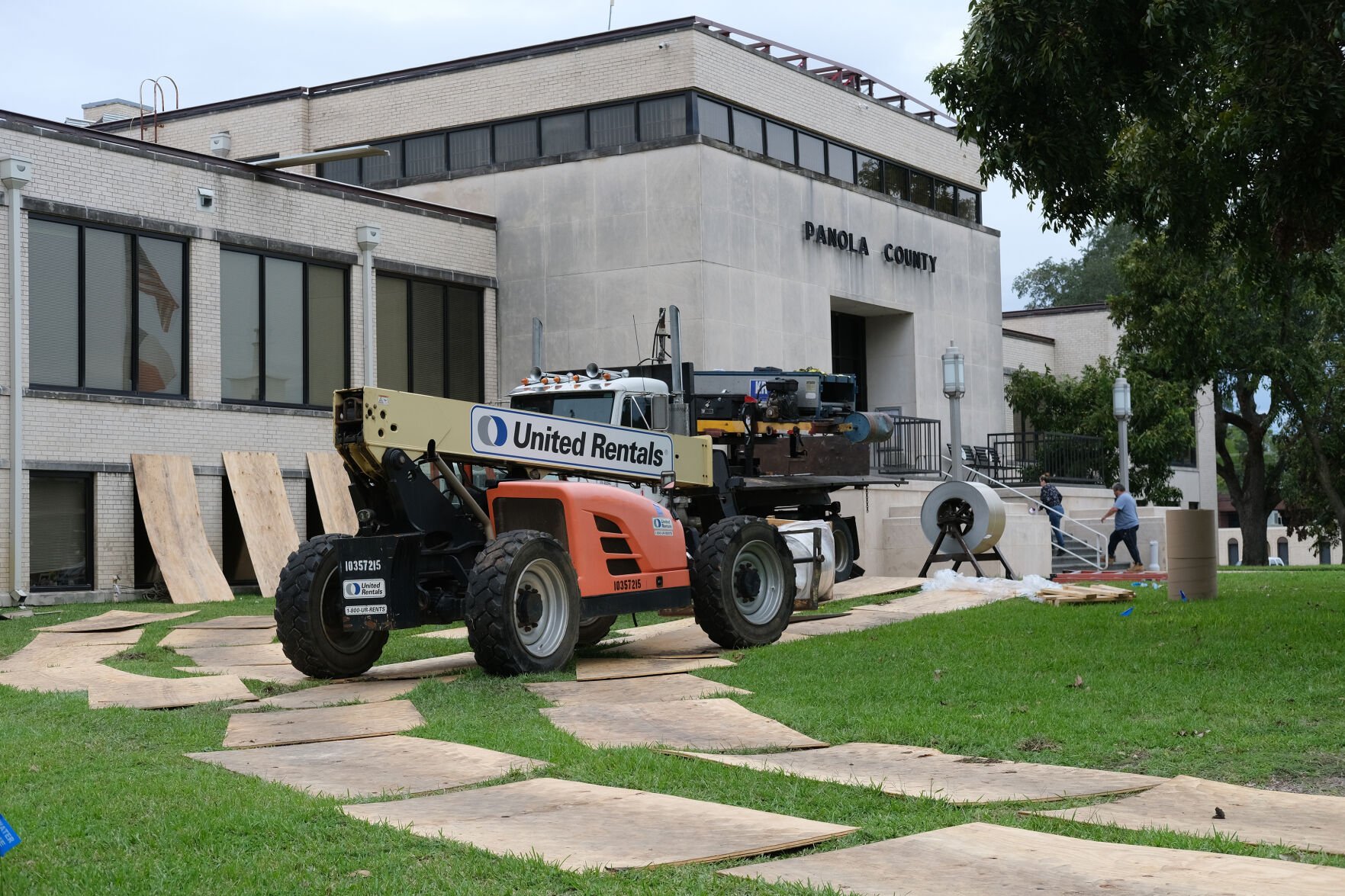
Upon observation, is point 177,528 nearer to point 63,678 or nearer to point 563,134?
point 63,678

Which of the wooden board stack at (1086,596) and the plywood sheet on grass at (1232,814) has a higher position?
the wooden board stack at (1086,596)

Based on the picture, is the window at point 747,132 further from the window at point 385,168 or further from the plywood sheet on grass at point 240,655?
the plywood sheet on grass at point 240,655

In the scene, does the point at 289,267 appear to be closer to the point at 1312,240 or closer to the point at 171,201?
the point at 171,201

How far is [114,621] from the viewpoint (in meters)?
18.1

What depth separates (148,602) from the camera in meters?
22.8

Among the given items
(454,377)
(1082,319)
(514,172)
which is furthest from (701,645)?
(1082,319)

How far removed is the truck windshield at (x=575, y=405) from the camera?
16.7 metres

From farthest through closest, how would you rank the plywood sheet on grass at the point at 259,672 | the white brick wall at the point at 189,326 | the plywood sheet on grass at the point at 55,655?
the white brick wall at the point at 189,326, the plywood sheet on grass at the point at 55,655, the plywood sheet on grass at the point at 259,672

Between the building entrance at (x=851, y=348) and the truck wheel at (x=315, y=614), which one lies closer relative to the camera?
the truck wheel at (x=315, y=614)

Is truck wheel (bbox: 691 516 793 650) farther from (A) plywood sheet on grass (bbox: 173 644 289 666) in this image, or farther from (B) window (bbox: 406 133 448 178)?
(B) window (bbox: 406 133 448 178)

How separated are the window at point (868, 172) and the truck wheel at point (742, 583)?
21.8 meters

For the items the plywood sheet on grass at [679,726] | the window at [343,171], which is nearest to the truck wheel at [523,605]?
the plywood sheet on grass at [679,726]

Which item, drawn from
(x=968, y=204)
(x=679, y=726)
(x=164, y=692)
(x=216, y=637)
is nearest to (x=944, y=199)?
(x=968, y=204)

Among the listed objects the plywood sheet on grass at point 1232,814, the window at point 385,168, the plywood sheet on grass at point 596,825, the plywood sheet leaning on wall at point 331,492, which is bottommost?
the plywood sheet on grass at point 1232,814
